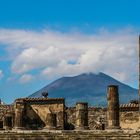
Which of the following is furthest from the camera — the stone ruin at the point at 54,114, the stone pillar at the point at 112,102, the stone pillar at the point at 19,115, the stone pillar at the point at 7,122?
the stone pillar at the point at 7,122

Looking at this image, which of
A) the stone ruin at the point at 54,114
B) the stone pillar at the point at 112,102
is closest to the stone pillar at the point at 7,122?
the stone ruin at the point at 54,114

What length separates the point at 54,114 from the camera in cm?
3547

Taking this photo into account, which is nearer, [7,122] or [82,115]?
[82,115]

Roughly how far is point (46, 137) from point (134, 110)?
1272 centimetres

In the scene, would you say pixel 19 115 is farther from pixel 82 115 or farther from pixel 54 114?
pixel 82 115

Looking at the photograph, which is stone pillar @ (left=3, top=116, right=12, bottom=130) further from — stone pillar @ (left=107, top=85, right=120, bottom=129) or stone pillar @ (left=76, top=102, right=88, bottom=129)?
stone pillar @ (left=107, top=85, right=120, bottom=129)

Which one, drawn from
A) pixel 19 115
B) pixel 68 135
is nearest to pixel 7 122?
pixel 19 115

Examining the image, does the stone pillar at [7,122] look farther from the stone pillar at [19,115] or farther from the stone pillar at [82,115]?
the stone pillar at [82,115]

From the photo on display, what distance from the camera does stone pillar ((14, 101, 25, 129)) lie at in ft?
119

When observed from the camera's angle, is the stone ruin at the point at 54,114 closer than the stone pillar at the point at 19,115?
Yes

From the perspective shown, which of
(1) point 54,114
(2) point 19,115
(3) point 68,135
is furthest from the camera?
(2) point 19,115

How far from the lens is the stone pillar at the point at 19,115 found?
36384mm

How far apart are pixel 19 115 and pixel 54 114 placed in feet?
9.16

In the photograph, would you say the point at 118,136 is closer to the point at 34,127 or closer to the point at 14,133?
the point at 14,133
